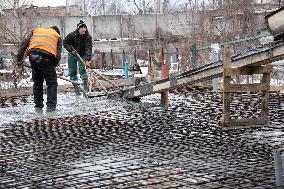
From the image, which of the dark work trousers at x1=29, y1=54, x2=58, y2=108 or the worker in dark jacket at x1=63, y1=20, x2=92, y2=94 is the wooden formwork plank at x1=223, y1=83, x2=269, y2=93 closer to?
the dark work trousers at x1=29, y1=54, x2=58, y2=108

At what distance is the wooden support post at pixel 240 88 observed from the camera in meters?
5.12

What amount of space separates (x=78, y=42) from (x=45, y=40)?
1898 millimetres

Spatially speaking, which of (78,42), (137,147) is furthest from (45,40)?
(137,147)

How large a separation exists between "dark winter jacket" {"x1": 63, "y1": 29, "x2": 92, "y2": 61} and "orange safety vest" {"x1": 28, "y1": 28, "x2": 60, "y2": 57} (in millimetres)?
1598

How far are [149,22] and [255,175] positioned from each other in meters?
30.3

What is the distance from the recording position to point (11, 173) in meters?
3.59

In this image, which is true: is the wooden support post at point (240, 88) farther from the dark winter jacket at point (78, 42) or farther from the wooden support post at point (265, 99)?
the dark winter jacket at point (78, 42)

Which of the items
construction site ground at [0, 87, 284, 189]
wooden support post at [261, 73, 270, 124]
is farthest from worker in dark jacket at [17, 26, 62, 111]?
wooden support post at [261, 73, 270, 124]

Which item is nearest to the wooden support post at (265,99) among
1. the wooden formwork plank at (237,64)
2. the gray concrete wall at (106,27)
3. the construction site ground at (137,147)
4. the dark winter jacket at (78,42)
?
the construction site ground at (137,147)

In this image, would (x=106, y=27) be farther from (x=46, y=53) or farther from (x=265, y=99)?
(x=265, y=99)

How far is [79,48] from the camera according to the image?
8.71m

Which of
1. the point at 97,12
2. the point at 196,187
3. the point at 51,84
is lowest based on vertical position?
the point at 196,187

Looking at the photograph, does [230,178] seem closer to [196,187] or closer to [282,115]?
[196,187]

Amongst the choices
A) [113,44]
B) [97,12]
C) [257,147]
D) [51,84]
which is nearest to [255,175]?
[257,147]
